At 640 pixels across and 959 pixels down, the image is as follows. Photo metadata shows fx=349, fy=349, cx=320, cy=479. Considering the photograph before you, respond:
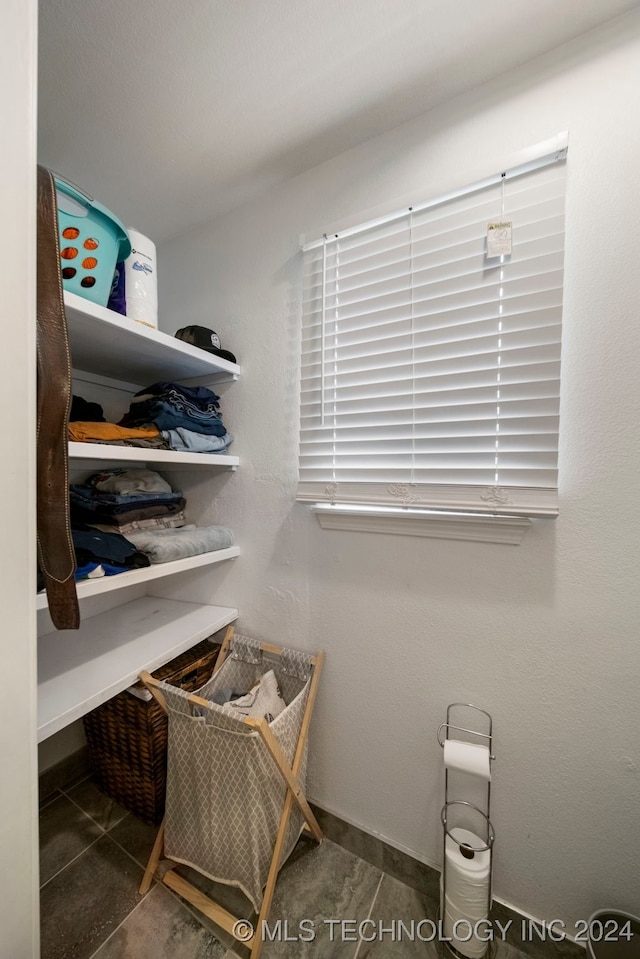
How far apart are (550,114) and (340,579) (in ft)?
4.52

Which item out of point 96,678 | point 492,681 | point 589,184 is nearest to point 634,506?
point 492,681

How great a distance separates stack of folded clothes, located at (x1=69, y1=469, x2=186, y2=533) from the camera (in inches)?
44.3

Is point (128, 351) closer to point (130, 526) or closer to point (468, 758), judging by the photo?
point (130, 526)

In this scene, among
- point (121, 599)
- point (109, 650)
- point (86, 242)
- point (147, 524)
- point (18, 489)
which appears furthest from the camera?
point (121, 599)

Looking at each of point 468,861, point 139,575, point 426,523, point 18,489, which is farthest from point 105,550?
point 468,861

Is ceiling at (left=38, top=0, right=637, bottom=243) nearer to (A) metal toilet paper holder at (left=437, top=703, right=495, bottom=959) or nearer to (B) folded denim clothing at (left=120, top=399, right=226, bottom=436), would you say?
(B) folded denim clothing at (left=120, top=399, right=226, bottom=436)

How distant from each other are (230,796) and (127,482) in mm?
1032

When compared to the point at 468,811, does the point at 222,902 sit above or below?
below

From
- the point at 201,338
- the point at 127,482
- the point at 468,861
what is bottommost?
the point at 468,861

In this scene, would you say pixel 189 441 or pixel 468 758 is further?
pixel 189 441

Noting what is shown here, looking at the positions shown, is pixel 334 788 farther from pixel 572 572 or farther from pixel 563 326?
pixel 563 326

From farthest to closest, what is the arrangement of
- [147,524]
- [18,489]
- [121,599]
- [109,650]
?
[121,599] < [147,524] < [109,650] < [18,489]

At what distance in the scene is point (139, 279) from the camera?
102 cm

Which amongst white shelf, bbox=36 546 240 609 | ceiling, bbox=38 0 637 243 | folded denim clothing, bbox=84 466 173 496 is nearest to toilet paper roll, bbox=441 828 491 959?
white shelf, bbox=36 546 240 609
